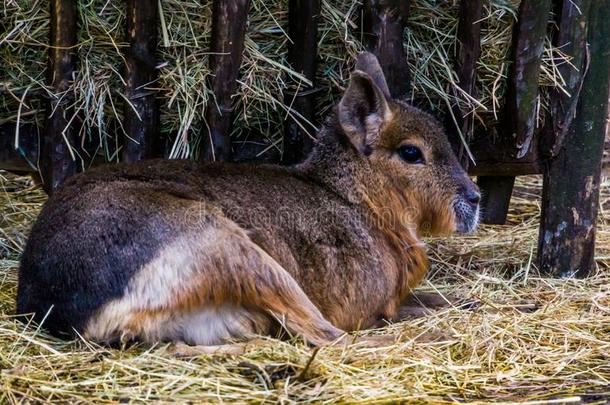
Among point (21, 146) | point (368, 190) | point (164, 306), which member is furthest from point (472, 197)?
point (21, 146)

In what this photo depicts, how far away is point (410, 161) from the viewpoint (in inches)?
248

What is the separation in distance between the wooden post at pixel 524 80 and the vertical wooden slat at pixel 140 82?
2278 millimetres

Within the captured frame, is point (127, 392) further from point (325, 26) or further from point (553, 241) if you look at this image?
point (553, 241)

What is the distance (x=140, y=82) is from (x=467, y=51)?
6.77ft

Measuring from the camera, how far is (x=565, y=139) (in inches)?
269

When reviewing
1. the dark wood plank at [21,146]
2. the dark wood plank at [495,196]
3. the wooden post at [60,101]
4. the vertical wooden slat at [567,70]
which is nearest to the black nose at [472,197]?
the vertical wooden slat at [567,70]

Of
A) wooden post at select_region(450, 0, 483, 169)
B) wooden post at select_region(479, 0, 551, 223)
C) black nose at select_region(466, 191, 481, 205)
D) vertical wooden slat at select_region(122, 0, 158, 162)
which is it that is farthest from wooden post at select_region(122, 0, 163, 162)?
wooden post at select_region(479, 0, 551, 223)

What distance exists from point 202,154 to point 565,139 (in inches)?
95.9

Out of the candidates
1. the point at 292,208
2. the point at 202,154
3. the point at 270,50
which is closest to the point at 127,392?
the point at 292,208

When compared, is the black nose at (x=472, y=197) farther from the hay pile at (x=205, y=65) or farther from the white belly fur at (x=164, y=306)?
the white belly fur at (x=164, y=306)

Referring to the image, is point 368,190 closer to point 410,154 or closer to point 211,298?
point 410,154

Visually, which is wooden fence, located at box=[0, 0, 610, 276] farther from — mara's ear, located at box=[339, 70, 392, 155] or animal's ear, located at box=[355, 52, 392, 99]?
mara's ear, located at box=[339, 70, 392, 155]

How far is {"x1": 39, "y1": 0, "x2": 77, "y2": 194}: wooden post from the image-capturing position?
20.2 ft

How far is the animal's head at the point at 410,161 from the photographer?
6211 millimetres
